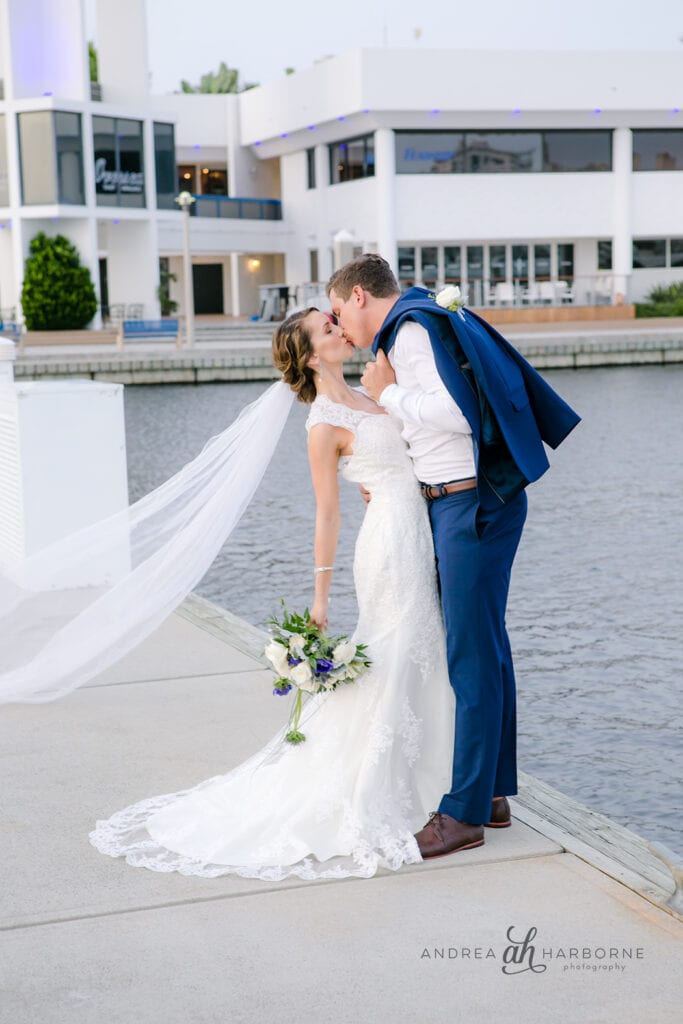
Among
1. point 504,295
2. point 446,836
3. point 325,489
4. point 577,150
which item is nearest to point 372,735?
point 446,836

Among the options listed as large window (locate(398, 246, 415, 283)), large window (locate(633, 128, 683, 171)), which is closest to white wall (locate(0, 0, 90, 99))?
large window (locate(398, 246, 415, 283))

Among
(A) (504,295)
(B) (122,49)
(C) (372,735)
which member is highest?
(B) (122,49)

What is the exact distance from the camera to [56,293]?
136 feet

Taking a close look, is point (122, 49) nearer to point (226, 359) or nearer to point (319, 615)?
point (226, 359)

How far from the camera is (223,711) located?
5859mm

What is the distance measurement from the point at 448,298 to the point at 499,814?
164 centimetres

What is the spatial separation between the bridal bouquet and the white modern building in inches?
1588

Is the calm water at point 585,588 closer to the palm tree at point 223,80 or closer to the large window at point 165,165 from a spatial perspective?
the large window at point 165,165

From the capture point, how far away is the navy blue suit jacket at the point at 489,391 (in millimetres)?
4055

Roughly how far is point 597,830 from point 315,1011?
162cm

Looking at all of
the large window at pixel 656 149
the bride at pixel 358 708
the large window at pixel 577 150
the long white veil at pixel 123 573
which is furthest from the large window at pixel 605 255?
the bride at pixel 358 708

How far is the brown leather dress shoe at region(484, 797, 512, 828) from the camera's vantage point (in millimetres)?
4398

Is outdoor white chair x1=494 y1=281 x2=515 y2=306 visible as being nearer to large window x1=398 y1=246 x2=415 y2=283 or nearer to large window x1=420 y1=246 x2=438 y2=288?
large window x1=420 y1=246 x2=438 y2=288

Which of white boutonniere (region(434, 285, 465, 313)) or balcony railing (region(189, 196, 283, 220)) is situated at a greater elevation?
balcony railing (region(189, 196, 283, 220))
